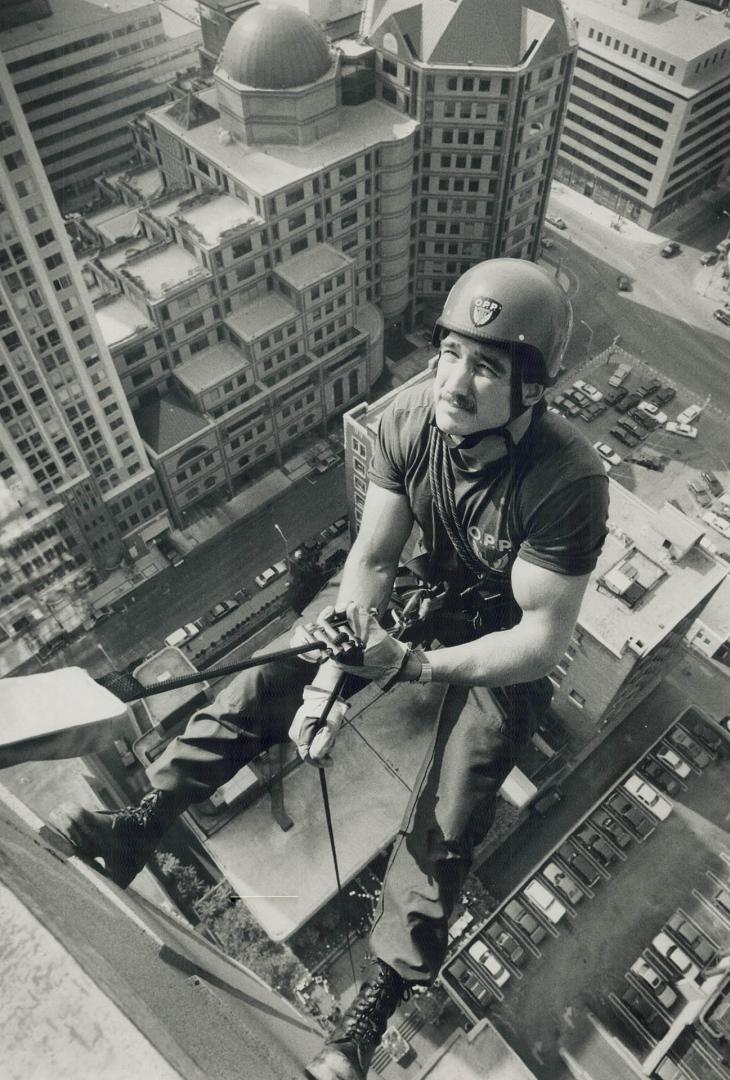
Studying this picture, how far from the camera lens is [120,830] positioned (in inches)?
515

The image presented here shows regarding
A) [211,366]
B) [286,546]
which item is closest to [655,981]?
[286,546]

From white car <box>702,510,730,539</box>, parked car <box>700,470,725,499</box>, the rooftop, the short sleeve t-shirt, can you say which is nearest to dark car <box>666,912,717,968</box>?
white car <box>702,510,730,539</box>

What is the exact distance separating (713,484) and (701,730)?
857 inches

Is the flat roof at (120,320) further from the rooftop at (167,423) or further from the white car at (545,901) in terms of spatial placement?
the white car at (545,901)

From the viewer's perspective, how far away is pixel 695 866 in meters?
40.3

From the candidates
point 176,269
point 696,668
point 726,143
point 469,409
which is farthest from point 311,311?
Answer: point 726,143

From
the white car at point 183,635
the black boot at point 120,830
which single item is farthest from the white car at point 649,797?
the black boot at point 120,830

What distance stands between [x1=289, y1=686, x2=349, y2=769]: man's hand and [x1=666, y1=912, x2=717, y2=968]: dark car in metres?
34.3

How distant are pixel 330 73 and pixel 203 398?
23307mm

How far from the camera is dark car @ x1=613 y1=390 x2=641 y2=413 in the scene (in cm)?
6378

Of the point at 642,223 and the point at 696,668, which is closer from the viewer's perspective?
the point at 696,668

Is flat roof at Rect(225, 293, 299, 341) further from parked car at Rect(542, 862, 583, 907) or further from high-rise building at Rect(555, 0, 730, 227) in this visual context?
high-rise building at Rect(555, 0, 730, 227)

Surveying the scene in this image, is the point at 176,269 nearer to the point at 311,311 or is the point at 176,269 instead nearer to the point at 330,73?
the point at 311,311

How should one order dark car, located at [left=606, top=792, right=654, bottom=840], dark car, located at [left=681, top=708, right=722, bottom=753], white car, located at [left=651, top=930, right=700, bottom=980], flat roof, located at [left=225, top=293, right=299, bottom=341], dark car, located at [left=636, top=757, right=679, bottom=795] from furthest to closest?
1. flat roof, located at [left=225, top=293, right=299, bottom=341]
2. dark car, located at [left=681, top=708, right=722, bottom=753]
3. dark car, located at [left=636, top=757, right=679, bottom=795]
4. dark car, located at [left=606, top=792, right=654, bottom=840]
5. white car, located at [left=651, top=930, right=700, bottom=980]
